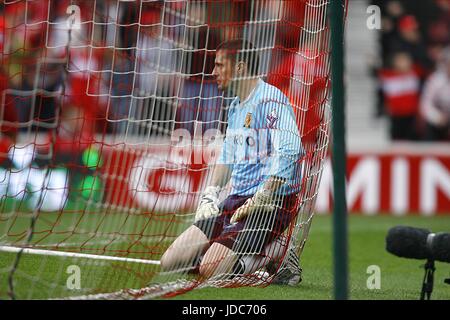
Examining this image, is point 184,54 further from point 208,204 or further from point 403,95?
point 403,95

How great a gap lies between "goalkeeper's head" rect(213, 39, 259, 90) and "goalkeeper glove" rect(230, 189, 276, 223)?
29.4 inches

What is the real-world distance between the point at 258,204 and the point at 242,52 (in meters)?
1.02

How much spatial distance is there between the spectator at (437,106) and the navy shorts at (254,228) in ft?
27.4

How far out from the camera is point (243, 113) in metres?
6.27

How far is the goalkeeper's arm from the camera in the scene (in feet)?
20.1

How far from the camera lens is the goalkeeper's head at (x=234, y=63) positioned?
19.7 feet

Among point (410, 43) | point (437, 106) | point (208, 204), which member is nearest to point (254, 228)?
point (208, 204)

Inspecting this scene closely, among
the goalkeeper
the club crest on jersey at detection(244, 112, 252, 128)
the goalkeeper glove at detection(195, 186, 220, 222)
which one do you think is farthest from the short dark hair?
the goalkeeper glove at detection(195, 186, 220, 222)

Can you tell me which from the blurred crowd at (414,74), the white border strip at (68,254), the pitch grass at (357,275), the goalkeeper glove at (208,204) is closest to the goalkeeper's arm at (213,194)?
the goalkeeper glove at (208,204)

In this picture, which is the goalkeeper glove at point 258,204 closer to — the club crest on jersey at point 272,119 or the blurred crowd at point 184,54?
the club crest on jersey at point 272,119

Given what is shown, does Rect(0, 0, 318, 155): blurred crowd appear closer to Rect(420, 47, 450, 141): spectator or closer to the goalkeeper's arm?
the goalkeeper's arm

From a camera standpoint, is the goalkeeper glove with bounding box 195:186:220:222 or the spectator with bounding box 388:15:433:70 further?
the spectator with bounding box 388:15:433:70

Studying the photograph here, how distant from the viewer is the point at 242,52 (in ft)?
20.3
